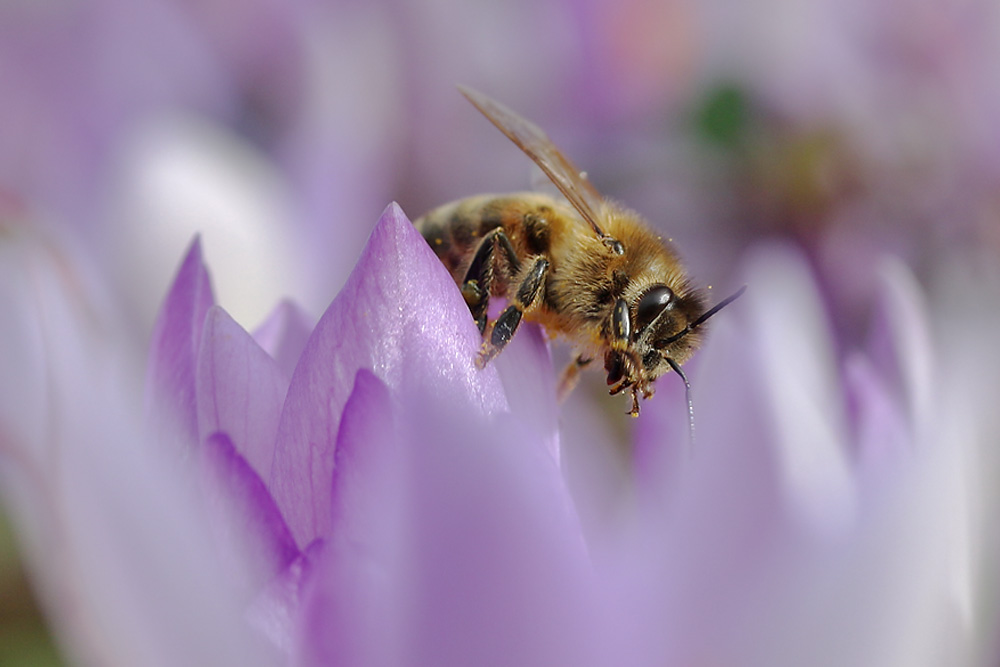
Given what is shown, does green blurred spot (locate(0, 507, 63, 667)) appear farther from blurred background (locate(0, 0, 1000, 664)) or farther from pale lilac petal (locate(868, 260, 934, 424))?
pale lilac petal (locate(868, 260, 934, 424))

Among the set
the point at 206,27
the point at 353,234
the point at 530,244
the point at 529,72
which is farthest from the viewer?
the point at 206,27

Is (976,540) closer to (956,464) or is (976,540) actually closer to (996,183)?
(956,464)

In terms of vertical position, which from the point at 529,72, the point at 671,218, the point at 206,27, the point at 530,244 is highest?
the point at 206,27

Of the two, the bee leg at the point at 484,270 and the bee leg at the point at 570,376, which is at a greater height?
the bee leg at the point at 484,270

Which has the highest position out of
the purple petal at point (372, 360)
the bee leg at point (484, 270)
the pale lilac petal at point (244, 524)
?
the bee leg at point (484, 270)

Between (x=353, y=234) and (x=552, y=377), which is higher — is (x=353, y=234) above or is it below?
above

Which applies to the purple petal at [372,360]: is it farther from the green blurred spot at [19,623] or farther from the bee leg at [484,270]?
the green blurred spot at [19,623]

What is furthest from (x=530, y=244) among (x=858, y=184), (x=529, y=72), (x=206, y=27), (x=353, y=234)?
(x=206, y=27)

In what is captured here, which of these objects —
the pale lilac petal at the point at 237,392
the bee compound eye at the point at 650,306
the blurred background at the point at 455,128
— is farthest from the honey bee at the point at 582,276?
the blurred background at the point at 455,128
